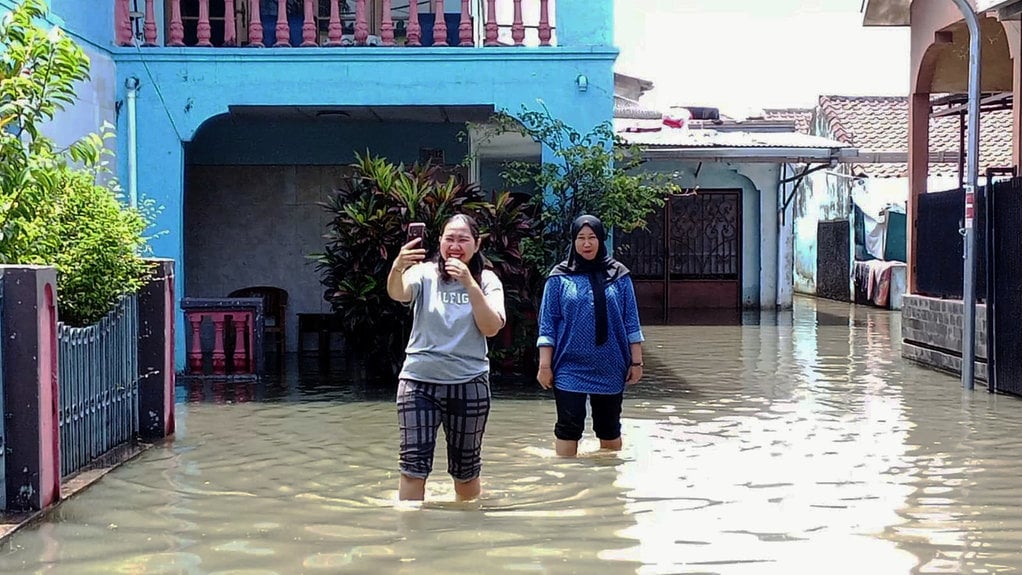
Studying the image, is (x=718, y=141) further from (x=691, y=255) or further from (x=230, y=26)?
(x=230, y=26)

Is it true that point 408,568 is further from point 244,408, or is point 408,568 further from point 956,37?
point 956,37

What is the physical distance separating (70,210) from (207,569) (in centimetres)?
313

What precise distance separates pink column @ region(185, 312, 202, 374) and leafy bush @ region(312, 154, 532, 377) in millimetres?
1575

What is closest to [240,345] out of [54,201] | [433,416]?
[54,201]

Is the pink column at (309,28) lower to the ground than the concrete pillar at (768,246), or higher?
higher

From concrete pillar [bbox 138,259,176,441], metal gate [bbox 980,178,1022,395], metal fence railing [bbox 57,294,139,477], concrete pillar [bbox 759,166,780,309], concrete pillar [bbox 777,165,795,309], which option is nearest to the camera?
metal fence railing [bbox 57,294,139,477]

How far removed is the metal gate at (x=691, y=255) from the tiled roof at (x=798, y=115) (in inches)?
382

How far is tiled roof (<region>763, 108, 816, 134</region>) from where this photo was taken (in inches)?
1292

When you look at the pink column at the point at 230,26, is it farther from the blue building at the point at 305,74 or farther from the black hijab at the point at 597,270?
the black hijab at the point at 597,270

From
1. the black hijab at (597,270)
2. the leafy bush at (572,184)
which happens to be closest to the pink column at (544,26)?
the leafy bush at (572,184)

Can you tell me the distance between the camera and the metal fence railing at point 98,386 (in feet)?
21.4

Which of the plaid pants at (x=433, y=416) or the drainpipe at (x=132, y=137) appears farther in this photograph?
the drainpipe at (x=132, y=137)

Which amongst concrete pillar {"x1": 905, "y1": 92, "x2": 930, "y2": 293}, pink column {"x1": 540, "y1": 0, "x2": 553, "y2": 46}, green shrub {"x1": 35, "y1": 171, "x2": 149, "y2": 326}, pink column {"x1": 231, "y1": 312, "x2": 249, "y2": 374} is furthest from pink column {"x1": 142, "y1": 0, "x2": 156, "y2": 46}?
concrete pillar {"x1": 905, "y1": 92, "x2": 930, "y2": 293}

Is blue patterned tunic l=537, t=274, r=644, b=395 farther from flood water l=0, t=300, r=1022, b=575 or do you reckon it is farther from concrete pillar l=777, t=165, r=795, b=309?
concrete pillar l=777, t=165, r=795, b=309
